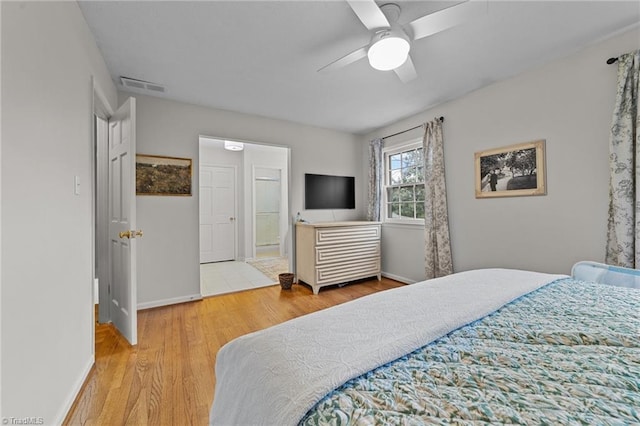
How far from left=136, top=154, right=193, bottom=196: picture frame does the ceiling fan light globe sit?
2.43m

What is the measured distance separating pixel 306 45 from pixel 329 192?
7.83 feet

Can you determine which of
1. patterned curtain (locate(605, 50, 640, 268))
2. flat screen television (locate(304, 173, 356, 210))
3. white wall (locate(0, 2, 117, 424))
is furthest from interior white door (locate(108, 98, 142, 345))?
patterned curtain (locate(605, 50, 640, 268))

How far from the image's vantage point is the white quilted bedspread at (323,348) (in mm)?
630

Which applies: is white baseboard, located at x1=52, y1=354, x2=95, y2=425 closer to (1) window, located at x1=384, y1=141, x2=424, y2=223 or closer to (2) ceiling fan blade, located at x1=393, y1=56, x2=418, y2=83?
(2) ceiling fan blade, located at x1=393, y1=56, x2=418, y2=83

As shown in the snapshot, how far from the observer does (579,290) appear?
1267 mm

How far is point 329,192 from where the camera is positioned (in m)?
4.18

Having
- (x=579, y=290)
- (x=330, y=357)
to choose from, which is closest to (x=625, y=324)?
(x=579, y=290)

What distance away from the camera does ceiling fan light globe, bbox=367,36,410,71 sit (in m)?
1.62

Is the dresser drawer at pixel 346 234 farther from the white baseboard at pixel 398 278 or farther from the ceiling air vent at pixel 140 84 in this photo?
the ceiling air vent at pixel 140 84

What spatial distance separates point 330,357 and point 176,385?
147 cm

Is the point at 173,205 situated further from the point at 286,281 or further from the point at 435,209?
the point at 435,209

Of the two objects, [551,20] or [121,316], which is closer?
[551,20]

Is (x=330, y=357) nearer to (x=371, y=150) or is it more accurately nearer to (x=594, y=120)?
(x=594, y=120)

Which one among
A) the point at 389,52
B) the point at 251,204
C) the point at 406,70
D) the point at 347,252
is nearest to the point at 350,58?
the point at 389,52
